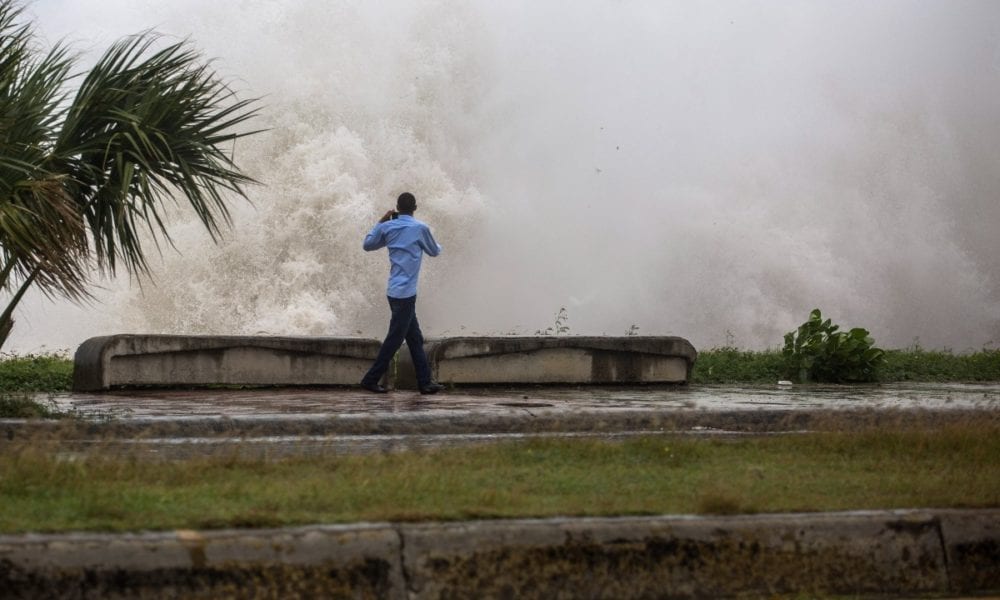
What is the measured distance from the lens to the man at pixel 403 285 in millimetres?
11984

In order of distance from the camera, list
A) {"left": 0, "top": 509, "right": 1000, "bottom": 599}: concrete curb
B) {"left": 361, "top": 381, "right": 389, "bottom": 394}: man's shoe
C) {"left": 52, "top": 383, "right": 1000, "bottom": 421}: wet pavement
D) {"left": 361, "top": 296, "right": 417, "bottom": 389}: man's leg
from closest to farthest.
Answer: {"left": 0, "top": 509, "right": 1000, "bottom": 599}: concrete curb < {"left": 52, "top": 383, "right": 1000, "bottom": 421}: wet pavement < {"left": 361, "top": 296, "right": 417, "bottom": 389}: man's leg < {"left": 361, "top": 381, "right": 389, "bottom": 394}: man's shoe

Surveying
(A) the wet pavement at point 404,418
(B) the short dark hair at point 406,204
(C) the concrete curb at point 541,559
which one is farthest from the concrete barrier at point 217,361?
(C) the concrete curb at point 541,559

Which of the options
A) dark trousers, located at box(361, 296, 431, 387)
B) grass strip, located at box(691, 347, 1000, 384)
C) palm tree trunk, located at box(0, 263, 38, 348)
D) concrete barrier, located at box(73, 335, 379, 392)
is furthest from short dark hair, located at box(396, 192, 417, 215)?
grass strip, located at box(691, 347, 1000, 384)

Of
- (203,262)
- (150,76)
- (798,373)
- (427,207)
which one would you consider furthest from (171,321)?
(150,76)

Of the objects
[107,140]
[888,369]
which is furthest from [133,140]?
[888,369]

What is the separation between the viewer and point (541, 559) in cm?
471

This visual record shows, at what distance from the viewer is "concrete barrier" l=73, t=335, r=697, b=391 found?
12.2 metres

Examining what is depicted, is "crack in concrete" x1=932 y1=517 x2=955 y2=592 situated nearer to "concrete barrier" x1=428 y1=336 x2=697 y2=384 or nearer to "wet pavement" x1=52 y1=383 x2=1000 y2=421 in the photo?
"wet pavement" x1=52 y1=383 x2=1000 y2=421

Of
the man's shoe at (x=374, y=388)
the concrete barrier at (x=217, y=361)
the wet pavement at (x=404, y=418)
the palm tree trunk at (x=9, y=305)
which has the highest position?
the palm tree trunk at (x=9, y=305)

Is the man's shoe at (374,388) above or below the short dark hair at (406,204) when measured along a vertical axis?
below

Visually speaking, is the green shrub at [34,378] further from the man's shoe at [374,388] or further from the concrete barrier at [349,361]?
the man's shoe at [374,388]

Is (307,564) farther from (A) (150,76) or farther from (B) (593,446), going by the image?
(A) (150,76)

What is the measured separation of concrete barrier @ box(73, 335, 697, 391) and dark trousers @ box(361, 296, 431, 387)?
0.74 meters

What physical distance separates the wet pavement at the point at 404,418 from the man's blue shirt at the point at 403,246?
3.34 feet
